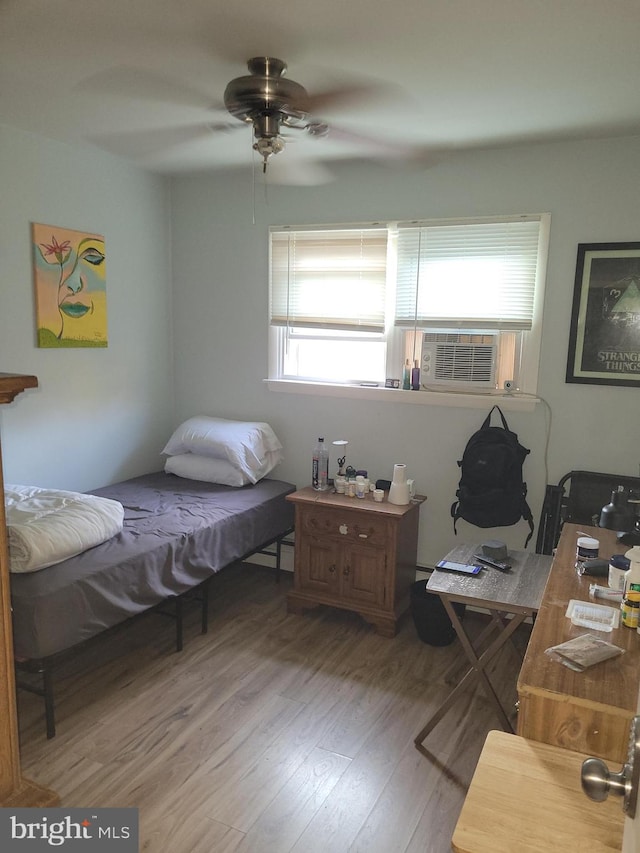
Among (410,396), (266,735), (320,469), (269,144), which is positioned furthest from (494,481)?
(269,144)

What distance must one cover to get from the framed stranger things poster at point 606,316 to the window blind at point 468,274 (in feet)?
0.85

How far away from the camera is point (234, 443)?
3.77 metres

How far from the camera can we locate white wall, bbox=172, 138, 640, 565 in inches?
122

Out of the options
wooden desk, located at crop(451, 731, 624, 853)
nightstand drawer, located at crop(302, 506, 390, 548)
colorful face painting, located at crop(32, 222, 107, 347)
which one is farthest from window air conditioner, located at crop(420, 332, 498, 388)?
wooden desk, located at crop(451, 731, 624, 853)

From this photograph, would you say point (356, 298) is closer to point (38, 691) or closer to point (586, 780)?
point (38, 691)

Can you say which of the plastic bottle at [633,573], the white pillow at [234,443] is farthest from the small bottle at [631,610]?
the white pillow at [234,443]

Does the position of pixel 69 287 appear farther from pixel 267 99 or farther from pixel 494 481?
pixel 494 481

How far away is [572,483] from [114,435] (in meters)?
2.77

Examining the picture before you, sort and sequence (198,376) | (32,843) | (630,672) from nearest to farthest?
(630,672) < (32,843) < (198,376)

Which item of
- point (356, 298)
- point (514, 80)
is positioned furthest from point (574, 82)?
point (356, 298)

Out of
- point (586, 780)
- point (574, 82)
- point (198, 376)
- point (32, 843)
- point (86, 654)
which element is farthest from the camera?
point (198, 376)

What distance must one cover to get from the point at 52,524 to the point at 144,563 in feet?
1.44

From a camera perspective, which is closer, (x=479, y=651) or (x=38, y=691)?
(x=38, y=691)

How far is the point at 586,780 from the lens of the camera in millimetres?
919
